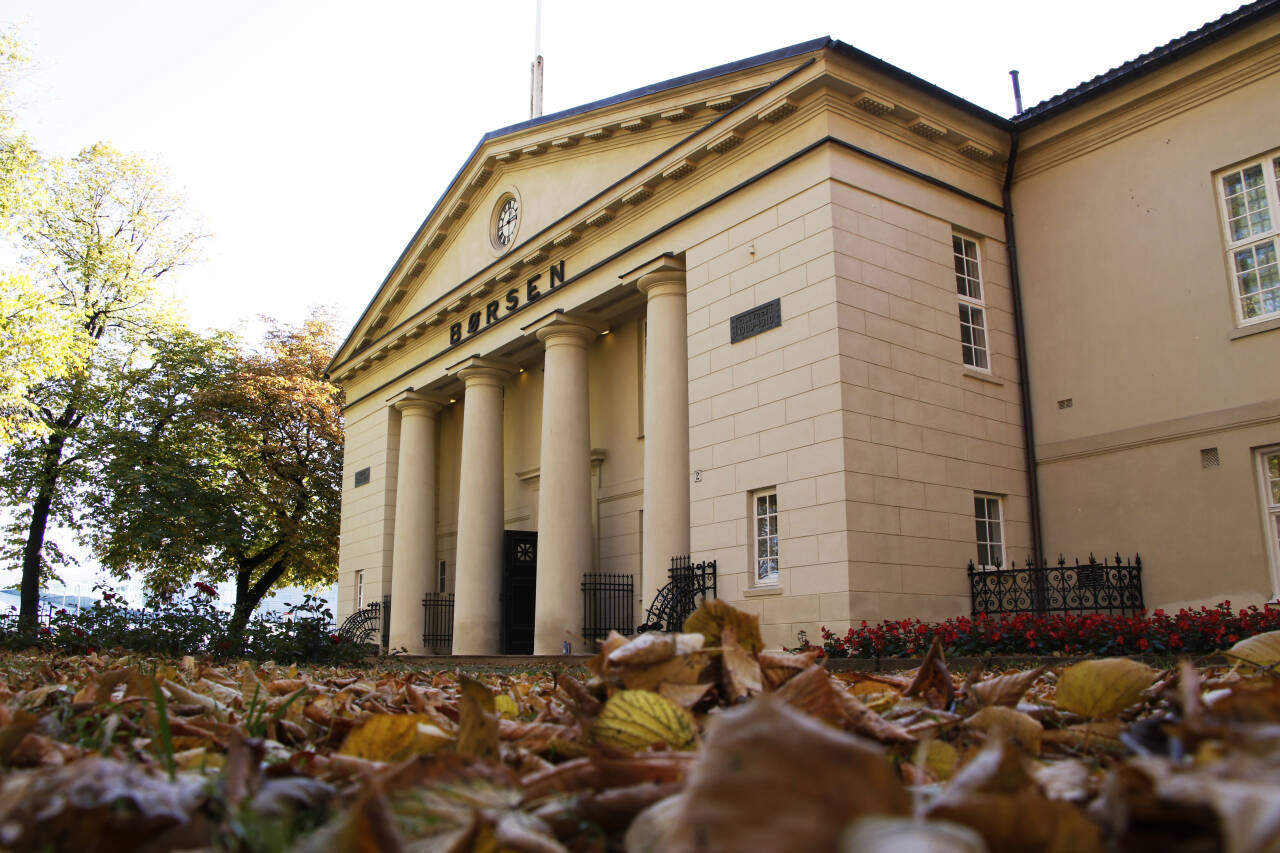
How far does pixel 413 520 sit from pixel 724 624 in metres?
25.6

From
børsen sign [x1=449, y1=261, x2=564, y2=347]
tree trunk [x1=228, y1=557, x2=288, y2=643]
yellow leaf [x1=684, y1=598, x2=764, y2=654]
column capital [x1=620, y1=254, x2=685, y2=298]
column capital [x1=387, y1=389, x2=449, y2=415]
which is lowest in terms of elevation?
yellow leaf [x1=684, y1=598, x2=764, y2=654]

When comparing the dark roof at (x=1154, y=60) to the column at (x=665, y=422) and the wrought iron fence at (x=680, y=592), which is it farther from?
the wrought iron fence at (x=680, y=592)

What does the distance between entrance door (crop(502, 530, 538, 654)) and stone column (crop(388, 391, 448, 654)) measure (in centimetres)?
363

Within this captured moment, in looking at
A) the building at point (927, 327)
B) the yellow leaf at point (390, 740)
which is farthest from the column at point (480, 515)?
the yellow leaf at point (390, 740)

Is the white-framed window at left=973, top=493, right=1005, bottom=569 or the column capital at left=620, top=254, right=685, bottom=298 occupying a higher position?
the column capital at left=620, top=254, right=685, bottom=298

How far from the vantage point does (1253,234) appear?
1477cm

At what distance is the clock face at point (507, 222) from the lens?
24734 millimetres

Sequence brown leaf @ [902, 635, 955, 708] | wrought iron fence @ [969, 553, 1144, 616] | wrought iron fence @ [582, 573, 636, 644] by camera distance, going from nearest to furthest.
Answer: brown leaf @ [902, 635, 955, 708] < wrought iron fence @ [969, 553, 1144, 616] < wrought iron fence @ [582, 573, 636, 644]

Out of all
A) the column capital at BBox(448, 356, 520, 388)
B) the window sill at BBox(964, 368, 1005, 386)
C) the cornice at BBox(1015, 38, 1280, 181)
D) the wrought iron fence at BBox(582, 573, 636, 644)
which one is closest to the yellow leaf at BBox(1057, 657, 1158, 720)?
the window sill at BBox(964, 368, 1005, 386)

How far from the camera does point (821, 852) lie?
0.80m

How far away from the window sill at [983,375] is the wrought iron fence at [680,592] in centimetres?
558

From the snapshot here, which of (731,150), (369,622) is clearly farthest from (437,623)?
(731,150)

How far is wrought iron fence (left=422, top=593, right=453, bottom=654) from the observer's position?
86.6 ft

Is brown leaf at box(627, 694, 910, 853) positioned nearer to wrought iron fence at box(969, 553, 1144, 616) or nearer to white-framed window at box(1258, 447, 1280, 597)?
wrought iron fence at box(969, 553, 1144, 616)
